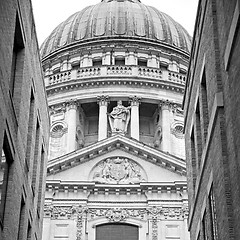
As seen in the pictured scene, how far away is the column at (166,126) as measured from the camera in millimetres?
61812

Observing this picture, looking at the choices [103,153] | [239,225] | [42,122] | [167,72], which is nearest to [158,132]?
[167,72]

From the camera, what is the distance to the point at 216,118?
701 inches

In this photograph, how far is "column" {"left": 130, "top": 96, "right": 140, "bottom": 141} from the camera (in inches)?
2432

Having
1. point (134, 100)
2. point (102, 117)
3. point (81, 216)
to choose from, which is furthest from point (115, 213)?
point (134, 100)

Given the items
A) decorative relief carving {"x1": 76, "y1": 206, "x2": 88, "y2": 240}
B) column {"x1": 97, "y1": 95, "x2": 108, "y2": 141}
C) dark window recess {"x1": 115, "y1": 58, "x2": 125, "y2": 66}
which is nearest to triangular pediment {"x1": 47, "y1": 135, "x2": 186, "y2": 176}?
decorative relief carving {"x1": 76, "y1": 206, "x2": 88, "y2": 240}

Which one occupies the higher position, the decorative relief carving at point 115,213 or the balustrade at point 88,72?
the balustrade at point 88,72

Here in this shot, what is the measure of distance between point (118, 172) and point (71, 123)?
2046cm

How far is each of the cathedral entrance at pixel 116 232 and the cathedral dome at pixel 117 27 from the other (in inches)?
1255

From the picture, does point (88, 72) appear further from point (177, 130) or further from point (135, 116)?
point (177, 130)

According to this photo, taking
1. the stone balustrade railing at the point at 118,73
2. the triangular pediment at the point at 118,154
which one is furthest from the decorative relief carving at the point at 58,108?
the triangular pediment at the point at 118,154

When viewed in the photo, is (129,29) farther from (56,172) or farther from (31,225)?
(31,225)

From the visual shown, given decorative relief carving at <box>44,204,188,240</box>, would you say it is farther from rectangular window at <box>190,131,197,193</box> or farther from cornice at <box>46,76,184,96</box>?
cornice at <box>46,76,184,96</box>

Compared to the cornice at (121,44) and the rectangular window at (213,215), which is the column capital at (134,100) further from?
the rectangular window at (213,215)

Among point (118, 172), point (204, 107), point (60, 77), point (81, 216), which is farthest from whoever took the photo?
point (60, 77)
